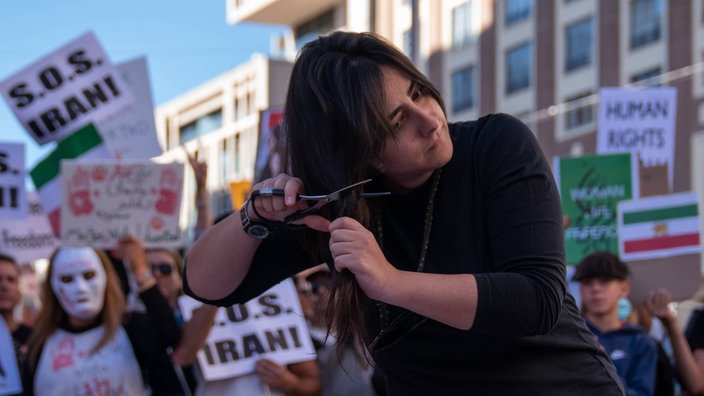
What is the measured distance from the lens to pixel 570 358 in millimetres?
2176

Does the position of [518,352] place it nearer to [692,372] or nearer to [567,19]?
[692,372]

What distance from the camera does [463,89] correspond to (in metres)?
37.2

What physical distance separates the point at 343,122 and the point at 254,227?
327 mm

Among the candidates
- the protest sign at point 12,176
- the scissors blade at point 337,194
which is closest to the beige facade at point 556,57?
the protest sign at point 12,176

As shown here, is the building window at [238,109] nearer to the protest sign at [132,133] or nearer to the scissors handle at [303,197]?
the protest sign at [132,133]

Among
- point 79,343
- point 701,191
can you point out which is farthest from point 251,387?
point 701,191

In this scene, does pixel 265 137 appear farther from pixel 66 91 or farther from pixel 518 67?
pixel 518 67

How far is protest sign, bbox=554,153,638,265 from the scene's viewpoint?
23.6 feet

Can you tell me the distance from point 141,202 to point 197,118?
160 ft

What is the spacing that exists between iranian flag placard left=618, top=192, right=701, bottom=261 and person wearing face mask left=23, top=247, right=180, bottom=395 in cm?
276

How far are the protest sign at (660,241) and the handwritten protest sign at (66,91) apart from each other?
3736mm

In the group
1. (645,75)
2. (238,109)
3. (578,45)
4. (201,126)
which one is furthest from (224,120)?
(645,75)

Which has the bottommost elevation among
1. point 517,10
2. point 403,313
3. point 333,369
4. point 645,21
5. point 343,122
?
point 333,369

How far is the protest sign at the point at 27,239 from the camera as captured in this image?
9.12 m
